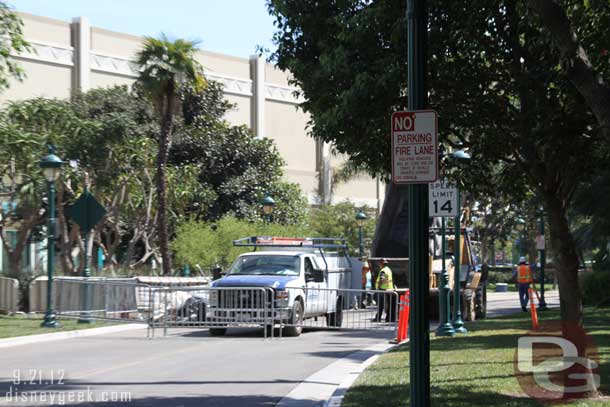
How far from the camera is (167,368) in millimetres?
14625

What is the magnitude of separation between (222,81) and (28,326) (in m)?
35.9

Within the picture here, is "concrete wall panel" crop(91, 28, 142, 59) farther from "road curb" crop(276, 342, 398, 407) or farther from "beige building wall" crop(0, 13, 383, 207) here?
"road curb" crop(276, 342, 398, 407)

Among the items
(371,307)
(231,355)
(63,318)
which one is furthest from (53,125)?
(231,355)

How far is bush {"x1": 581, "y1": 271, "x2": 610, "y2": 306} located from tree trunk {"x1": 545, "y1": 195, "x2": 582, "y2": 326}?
22.5 metres

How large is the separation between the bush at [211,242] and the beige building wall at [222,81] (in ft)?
22.8

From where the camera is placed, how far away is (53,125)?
32156 mm

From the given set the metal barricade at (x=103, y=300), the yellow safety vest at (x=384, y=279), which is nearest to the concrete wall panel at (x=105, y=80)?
the metal barricade at (x=103, y=300)

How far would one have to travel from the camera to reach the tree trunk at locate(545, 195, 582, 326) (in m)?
13.0

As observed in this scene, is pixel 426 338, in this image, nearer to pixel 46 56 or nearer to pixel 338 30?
pixel 338 30

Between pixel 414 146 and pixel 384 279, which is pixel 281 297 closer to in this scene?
pixel 384 279

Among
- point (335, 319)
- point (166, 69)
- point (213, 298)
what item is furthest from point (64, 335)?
point (166, 69)

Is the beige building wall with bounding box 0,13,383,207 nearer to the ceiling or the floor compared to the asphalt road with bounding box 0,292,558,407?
nearer to the ceiling

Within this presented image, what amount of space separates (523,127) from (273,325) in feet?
28.4

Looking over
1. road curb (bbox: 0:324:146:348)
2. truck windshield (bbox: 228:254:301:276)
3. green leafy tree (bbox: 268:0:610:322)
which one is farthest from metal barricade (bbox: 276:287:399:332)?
green leafy tree (bbox: 268:0:610:322)
